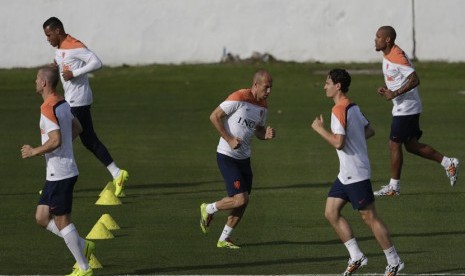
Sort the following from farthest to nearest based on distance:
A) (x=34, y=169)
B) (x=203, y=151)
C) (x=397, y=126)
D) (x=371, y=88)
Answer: (x=371, y=88)
(x=203, y=151)
(x=34, y=169)
(x=397, y=126)

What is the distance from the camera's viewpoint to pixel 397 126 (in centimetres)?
1784

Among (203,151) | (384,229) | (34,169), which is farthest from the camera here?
(203,151)

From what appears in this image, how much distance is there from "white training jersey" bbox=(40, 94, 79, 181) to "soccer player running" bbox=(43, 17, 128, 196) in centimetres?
531

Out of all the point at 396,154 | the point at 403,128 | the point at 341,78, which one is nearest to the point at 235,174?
the point at 341,78

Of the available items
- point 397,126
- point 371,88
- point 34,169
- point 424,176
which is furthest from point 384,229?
point 371,88

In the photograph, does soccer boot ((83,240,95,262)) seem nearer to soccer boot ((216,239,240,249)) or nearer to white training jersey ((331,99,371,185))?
soccer boot ((216,239,240,249))

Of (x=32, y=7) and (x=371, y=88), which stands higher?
(x=32, y=7)

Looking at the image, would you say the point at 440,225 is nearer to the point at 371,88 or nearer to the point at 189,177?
the point at 189,177

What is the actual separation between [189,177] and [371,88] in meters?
13.8

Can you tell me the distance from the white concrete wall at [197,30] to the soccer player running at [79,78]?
63.8 ft

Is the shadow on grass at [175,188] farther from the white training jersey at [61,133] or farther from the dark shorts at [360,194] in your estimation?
the dark shorts at [360,194]

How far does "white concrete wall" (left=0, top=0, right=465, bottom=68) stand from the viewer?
37156 mm

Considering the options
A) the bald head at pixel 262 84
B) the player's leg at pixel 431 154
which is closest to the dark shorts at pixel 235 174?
the bald head at pixel 262 84

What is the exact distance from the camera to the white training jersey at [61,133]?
40.4 ft
